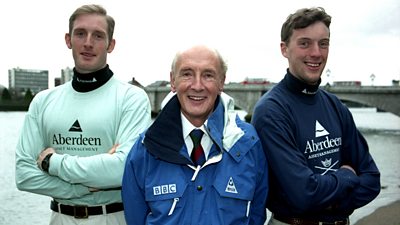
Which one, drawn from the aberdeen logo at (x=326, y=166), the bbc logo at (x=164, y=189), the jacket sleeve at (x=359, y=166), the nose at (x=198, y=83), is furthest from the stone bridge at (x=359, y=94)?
the bbc logo at (x=164, y=189)

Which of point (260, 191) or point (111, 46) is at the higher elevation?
point (111, 46)

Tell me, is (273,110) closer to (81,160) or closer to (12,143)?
(81,160)

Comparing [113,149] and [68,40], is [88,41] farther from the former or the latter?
[113,149]

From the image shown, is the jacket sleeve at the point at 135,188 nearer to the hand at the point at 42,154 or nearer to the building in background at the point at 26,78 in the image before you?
the hand at the point at 42,154

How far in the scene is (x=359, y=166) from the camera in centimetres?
321

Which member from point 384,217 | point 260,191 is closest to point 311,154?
point 260,191

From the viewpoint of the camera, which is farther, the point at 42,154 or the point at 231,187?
the point at 42,154

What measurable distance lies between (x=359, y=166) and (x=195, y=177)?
136 cm

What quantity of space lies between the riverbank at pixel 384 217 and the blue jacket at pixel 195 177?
8890 mm

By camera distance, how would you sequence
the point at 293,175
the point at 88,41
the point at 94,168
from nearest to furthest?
1. the point at 293,175
2. the point at 94,168
3. the point at 88,41

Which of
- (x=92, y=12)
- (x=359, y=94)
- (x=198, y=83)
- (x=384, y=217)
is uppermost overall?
(x=92, y=12)

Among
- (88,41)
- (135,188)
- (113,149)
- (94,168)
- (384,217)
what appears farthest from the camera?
(384,217)

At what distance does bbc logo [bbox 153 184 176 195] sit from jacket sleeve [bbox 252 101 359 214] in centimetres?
74

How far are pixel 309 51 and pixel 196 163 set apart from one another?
3.94 feet
